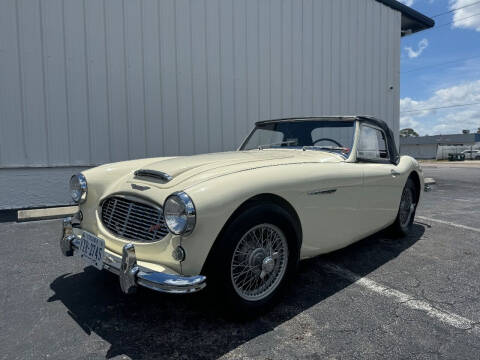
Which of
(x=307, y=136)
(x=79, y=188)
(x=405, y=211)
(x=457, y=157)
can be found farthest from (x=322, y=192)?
(x=457, y=157)

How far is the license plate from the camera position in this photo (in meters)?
2.15

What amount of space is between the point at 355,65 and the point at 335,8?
160cm

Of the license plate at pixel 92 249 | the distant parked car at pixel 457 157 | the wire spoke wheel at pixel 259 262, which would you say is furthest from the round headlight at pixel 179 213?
the distant parked car at pixel 457 157

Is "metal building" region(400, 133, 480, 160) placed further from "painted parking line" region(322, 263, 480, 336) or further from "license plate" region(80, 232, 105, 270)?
"license plate" region(80, 232, 105, 270)

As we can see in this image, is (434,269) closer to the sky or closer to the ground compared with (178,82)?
closer to the ground

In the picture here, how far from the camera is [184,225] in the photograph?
1.85 meters

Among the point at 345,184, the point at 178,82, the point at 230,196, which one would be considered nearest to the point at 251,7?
the point at 178,82

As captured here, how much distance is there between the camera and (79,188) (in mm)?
2666

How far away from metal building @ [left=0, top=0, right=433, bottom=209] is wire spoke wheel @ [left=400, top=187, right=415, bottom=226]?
3984 mm

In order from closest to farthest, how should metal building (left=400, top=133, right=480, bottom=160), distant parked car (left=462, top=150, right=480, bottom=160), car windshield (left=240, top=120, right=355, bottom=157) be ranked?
1. car windshield (left=240, top=120, right=355, bottom=157)
2. distant parked car (left=462, top=150, right=480, bottom=160)
3. metal building (left=400, top=133, right=480, bottom=160)

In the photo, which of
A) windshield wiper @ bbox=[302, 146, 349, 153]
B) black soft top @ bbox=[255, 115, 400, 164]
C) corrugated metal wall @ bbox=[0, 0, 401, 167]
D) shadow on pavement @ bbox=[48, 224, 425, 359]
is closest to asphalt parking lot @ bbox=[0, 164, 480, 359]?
shadow on pavement @ bbox=[48, 224, 425, 359]

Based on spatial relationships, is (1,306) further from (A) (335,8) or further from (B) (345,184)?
(A) (335,8)

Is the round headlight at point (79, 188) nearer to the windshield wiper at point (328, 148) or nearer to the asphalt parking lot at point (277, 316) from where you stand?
the asphalt parking lot at point (277, 316)

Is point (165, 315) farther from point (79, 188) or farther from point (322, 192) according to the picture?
point (322, 192)
